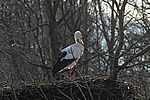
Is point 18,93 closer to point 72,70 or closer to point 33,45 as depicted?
point 72,70

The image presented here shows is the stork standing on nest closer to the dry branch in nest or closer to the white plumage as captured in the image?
the white plumage

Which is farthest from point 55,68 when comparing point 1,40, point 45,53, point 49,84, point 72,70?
point 45,53

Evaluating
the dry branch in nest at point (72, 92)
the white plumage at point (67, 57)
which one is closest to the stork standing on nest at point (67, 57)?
the white plumage at point (67, 57)

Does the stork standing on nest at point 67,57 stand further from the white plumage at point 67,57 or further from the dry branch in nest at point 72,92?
the dry branch in nest at point 72,92

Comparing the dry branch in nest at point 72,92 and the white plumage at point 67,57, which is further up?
the white plumage at point 67,57

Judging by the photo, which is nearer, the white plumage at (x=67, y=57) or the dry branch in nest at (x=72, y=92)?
the dry branch in nest at (x=72, y=92)

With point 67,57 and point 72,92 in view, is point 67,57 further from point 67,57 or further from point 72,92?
point 72,92

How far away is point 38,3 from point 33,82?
9954 mm

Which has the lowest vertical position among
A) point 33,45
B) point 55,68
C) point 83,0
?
point 55,68

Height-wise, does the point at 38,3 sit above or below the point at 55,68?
above

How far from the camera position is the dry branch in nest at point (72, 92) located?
8898 millimetres

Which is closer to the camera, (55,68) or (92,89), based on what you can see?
(92,89)

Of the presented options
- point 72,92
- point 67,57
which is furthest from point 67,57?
point 72,92

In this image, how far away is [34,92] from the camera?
352 inches
